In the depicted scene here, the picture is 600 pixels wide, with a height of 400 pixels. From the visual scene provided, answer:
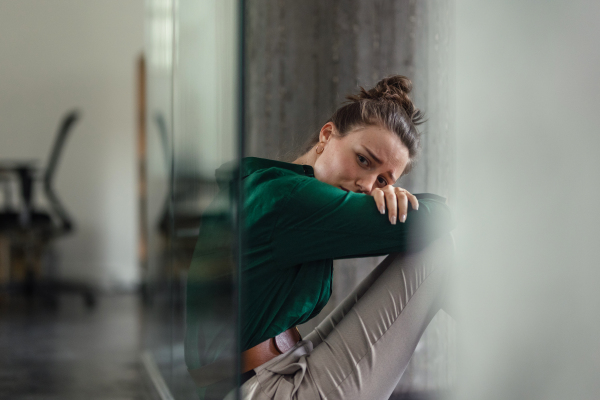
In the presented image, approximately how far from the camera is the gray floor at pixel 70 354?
142 centimetres

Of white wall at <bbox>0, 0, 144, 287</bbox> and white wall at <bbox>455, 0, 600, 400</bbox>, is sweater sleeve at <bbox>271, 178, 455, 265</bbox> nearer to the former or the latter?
white wall at <bbox>455, 0, 600, 400</bbox>

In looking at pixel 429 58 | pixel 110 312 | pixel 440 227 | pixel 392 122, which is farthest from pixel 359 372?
pixel 110 312

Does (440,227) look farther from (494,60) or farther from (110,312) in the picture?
(110,312)

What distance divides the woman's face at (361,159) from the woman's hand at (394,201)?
29mm

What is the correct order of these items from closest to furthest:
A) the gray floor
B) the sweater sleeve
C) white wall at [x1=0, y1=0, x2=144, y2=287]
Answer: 1. the sweater sleeve
2. the gray floor
3. white wall at [x1=0, y1=0, x2=144, y2=287]

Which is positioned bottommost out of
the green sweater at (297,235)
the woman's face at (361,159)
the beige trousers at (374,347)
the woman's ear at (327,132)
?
the beige trousers at (374,347)

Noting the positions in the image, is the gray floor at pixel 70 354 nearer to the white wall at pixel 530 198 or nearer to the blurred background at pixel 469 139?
the blurred background at pixel 469 139

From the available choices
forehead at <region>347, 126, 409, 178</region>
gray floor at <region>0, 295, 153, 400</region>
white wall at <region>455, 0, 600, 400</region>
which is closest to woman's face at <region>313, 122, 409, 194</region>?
forehead at <region>347, 126, 409, 178</region>

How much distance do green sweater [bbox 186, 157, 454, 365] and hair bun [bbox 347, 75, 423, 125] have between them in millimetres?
120

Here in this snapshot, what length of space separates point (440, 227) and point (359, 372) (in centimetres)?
23

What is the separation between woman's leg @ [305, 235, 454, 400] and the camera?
2.47 ft

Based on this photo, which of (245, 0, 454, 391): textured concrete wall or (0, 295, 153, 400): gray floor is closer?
(245, 0, 454, 391): textured concrete wall

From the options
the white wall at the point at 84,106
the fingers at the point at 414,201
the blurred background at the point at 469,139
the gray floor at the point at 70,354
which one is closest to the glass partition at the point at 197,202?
the blurred background at the point at 469,139

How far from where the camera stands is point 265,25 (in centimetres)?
90
